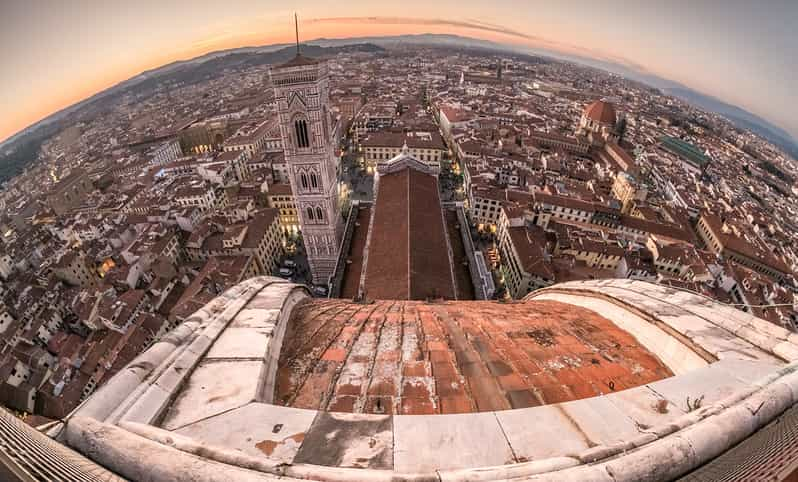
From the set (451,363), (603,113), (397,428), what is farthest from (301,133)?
(603,113)

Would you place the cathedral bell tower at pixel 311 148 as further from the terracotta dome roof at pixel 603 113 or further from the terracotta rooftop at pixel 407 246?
the terracotta dome roof at pixel 603 113

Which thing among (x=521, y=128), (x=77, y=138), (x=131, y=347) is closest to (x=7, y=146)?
(x=77, y=138)

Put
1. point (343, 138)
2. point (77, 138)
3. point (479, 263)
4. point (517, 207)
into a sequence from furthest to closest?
point (77, 138), point (343, 138), point (517, 207), point (479, 263)

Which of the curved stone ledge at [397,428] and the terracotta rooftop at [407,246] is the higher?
the curved stone ledge at [397,428]

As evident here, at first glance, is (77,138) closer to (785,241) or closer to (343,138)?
(343,138)

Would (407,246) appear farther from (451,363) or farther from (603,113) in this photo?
(603,113)

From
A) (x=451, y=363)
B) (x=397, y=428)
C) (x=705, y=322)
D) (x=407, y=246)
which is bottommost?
Result: (x=407, y=246)

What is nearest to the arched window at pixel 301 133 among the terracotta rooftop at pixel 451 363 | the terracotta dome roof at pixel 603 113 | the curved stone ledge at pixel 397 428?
the terracotta rooftop at pixel 451 363
